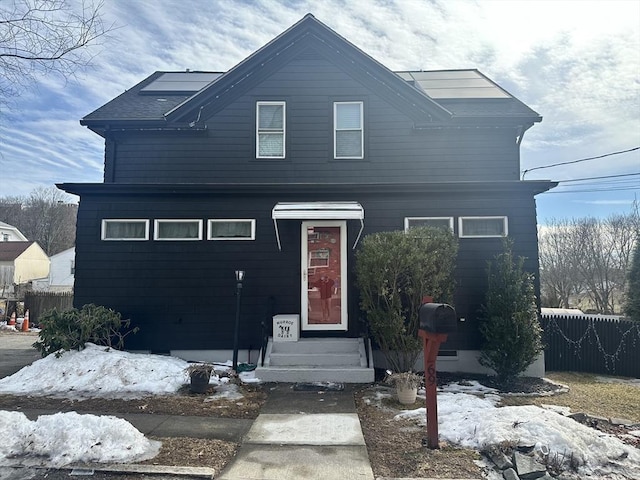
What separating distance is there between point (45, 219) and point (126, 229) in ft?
178

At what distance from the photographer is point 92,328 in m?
7.53

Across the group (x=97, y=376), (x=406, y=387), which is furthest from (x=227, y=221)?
(x=406, y=387)

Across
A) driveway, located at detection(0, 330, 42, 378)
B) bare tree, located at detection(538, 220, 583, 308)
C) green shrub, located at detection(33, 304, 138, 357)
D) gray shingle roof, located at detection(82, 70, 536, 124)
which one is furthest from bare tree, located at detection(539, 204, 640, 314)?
driveway, located at detection(0, 330, 42, 378)

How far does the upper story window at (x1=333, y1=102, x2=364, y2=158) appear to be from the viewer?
9164 millimetres

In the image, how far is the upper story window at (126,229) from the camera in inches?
335

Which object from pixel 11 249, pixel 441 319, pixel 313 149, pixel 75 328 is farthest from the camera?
pixel 11 249

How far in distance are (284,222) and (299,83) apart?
3.30 metres

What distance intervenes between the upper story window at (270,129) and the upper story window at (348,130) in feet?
3.89

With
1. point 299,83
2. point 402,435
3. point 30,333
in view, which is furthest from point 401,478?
point 30,333

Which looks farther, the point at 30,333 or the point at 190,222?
the point at 30,333

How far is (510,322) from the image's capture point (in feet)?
23.9

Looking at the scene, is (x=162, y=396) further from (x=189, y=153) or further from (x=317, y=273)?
(x=189, y=153)

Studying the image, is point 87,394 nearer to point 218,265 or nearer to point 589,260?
point 218,265

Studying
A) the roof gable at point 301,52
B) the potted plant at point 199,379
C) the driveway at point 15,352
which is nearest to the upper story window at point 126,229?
the roof gable at point 301,52
